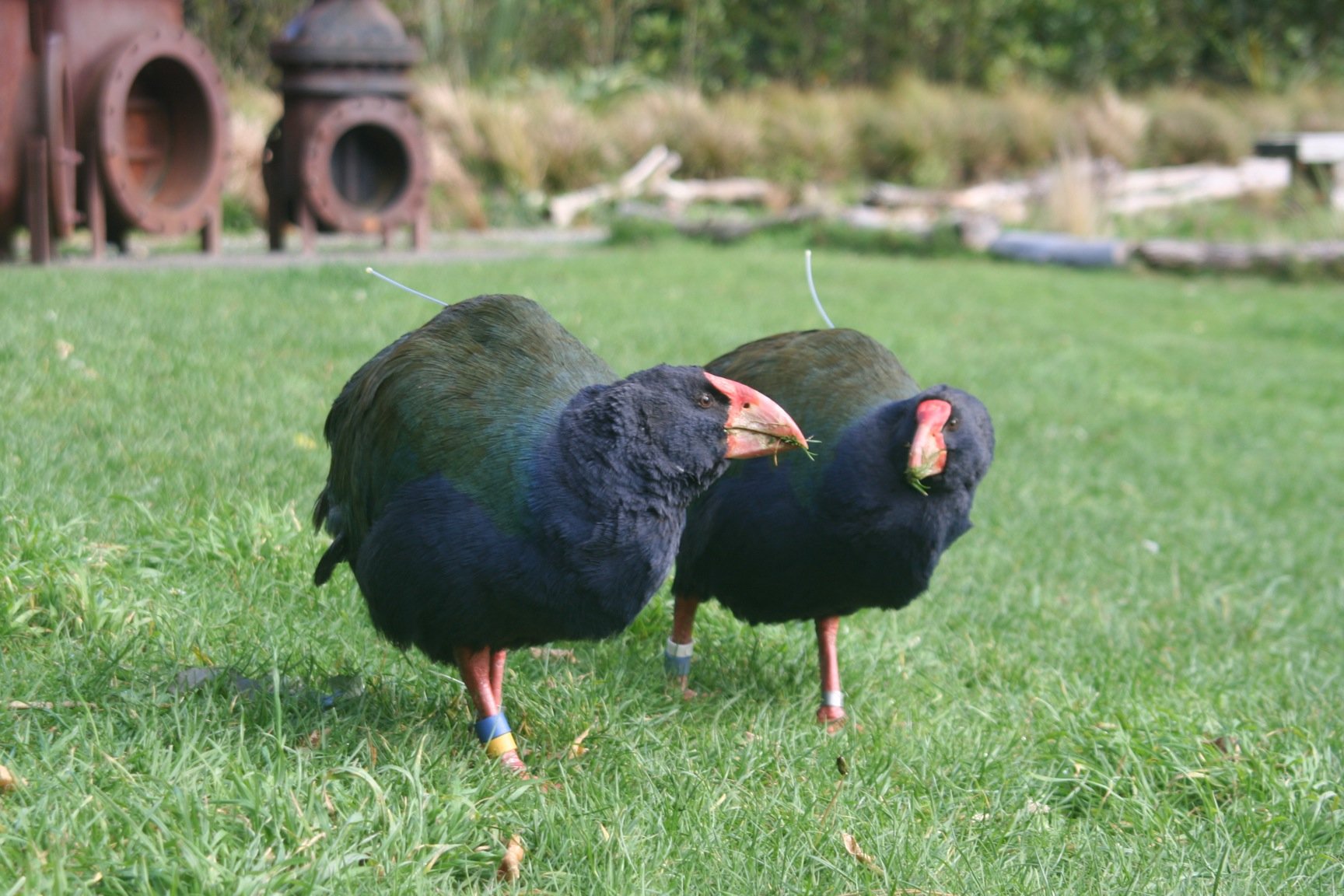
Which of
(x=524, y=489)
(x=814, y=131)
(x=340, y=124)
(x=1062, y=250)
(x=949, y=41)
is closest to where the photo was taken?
(x=524, y=489)

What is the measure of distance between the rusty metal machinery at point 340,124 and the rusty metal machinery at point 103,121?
0.63m

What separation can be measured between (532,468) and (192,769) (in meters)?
0.78

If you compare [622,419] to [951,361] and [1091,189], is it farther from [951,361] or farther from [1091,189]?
A: [1091,189]

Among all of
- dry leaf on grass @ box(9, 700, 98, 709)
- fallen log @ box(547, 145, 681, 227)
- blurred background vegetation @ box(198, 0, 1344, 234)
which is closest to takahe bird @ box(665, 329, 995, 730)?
dry leaf on grass @ box(9, 700, 98, 709)

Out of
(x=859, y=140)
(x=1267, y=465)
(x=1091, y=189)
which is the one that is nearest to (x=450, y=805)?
(x=1267, y=465)

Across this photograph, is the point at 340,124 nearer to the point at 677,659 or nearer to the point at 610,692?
the point at 677,659

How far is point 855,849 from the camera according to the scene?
2.71 meters

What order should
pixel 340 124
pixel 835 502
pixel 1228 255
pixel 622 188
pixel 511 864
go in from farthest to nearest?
pixel 622 188, pixel 1228 255, pixel 340 124, pixel 835 502, pixel 511 864

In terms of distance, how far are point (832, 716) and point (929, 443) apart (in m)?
0.82

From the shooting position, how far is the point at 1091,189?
15.4m

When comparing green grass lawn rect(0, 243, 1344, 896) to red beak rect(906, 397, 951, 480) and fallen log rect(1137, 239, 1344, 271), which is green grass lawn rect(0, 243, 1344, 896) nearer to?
red beak rect(906, 397, 951, 480)

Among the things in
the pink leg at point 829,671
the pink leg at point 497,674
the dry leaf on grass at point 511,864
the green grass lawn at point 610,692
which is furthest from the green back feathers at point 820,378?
the dry leaf on grass at point 511,864

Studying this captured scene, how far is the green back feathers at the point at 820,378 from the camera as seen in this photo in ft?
11.4

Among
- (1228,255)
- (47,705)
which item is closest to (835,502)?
(47,705)
